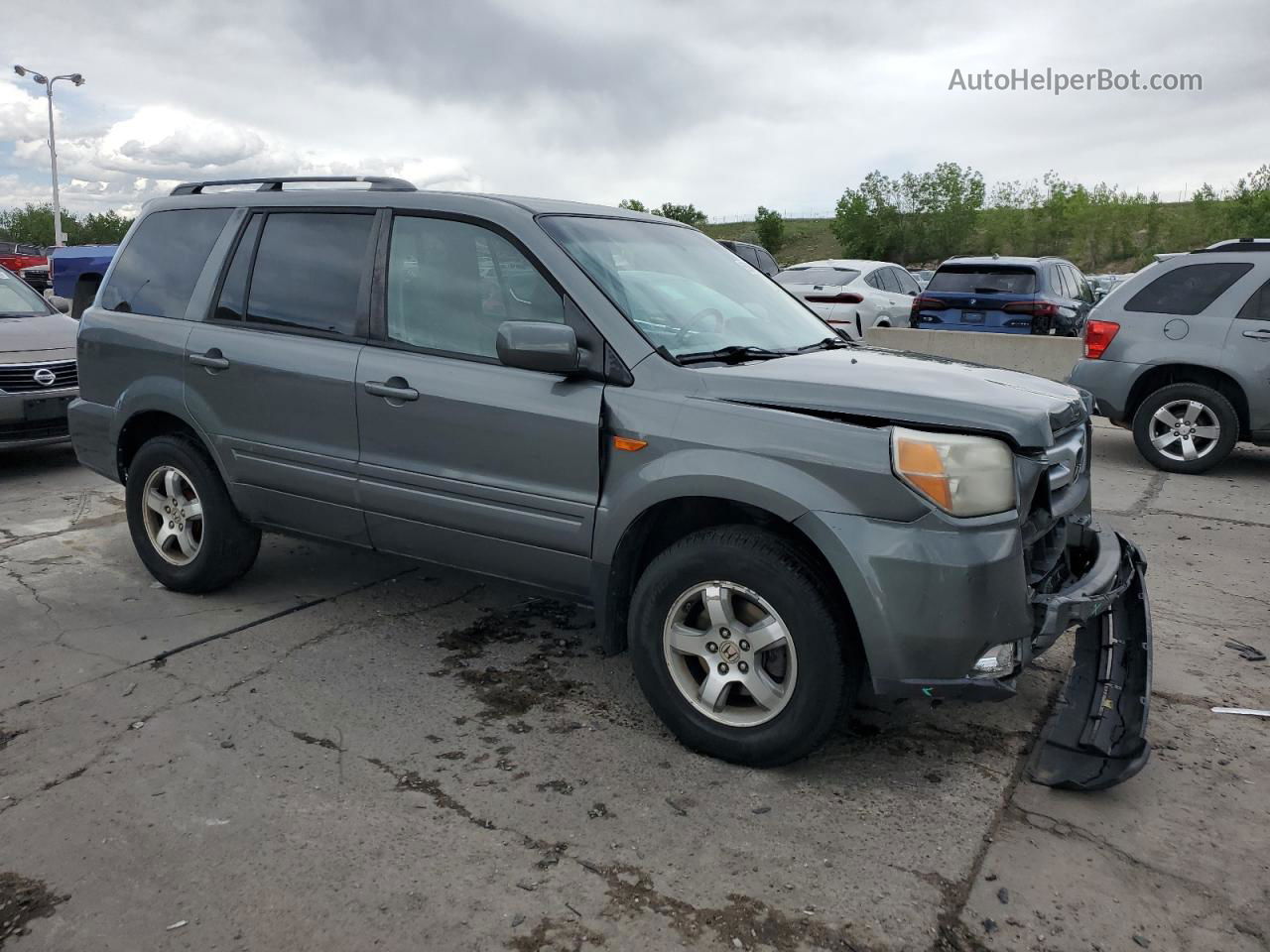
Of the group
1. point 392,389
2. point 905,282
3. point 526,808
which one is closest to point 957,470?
point 526,808

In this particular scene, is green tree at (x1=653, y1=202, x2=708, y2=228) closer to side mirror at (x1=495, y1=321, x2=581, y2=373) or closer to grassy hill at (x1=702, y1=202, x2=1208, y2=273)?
grassy hill at (x1=702, y1=202, x2=1208, y2=273)

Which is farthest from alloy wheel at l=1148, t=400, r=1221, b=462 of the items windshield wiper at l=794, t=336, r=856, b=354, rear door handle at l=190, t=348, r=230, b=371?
rear door handle at l=190, t=348, r=230, b=371

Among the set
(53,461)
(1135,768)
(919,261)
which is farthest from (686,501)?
(919,261)

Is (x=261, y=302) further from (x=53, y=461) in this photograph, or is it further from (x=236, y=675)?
(x=53, y=461)

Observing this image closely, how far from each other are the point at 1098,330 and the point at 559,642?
6117 mm

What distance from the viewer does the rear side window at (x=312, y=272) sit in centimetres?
421

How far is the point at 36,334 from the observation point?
8133 mm

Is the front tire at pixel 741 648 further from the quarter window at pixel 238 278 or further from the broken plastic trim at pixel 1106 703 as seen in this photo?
the quarter window at pixel 238 278

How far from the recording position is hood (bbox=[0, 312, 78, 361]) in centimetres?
787

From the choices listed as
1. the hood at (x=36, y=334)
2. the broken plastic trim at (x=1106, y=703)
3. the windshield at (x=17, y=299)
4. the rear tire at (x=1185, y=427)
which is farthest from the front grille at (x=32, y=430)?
the rear tire at (x=1185, y=427)

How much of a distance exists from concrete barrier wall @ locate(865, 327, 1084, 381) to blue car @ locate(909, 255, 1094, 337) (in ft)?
1.56

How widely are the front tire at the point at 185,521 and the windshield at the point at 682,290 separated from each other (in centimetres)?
208

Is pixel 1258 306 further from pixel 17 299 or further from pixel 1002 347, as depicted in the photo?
pixel 17 299

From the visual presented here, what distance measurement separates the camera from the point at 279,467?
438 centimetres
